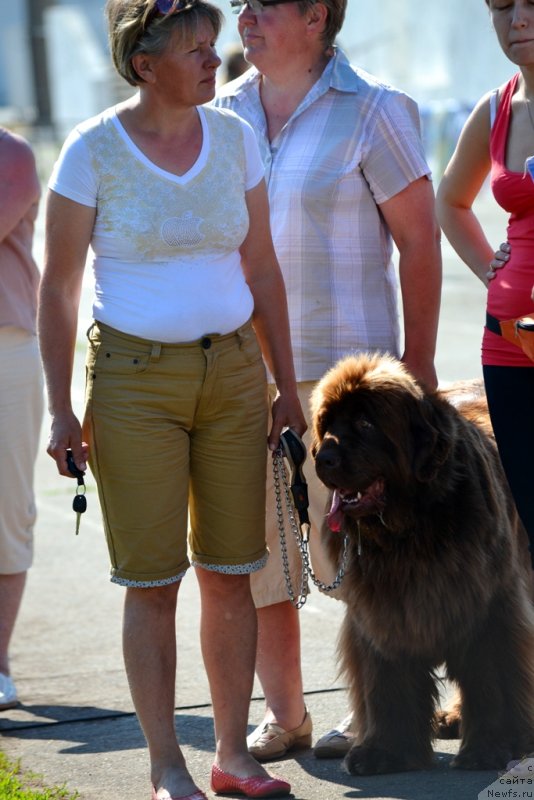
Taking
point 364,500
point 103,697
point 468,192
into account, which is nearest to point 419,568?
point 364,500

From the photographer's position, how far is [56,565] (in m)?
7.02

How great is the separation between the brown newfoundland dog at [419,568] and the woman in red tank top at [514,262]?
24cm

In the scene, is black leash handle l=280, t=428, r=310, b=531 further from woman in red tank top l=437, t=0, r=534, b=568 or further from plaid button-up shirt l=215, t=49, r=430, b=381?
woman in red tank top l=437, t=0, r=534, b=568

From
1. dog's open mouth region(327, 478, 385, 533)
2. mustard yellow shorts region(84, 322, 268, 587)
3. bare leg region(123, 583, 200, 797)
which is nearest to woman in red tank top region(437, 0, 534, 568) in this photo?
dog's open mouth region(327, 478, 385, 533)

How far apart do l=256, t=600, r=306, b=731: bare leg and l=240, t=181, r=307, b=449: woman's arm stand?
28.1 inches

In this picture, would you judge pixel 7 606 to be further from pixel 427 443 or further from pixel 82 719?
pixel 427 443

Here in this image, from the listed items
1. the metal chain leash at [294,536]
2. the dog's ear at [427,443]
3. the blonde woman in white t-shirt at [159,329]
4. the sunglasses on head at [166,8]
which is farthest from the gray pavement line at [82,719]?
the sunglasses on head at [166,8]

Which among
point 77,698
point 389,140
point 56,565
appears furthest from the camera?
point 56,565

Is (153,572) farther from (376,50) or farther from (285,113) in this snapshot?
(376,50)

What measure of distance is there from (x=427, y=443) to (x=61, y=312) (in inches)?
41.5

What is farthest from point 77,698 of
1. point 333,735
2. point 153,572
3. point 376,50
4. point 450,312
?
point 376,50

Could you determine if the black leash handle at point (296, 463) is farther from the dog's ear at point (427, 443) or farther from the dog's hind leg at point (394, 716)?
the dog's hind leg at point (394, 716)

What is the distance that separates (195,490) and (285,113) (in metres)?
1.27

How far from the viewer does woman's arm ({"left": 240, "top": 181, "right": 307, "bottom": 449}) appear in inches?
A: 156
